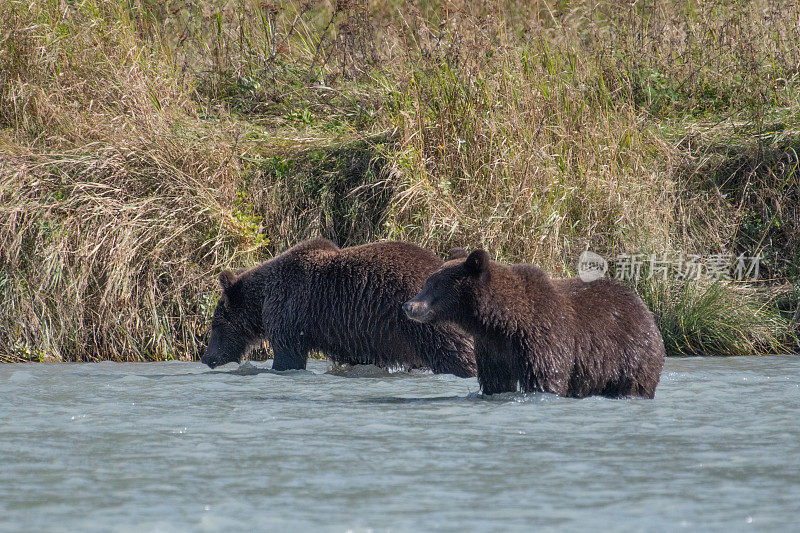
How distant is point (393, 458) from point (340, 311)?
344 centimetres

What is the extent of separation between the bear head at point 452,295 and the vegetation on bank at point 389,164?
9.03 feet

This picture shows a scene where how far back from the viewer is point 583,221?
9961mm

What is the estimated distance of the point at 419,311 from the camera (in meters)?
6.74

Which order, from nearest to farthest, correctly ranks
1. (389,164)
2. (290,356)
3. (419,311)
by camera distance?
(419,311) → (290,356) → (389,164)

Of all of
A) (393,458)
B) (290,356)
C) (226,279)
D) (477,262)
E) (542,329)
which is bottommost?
(290,356)

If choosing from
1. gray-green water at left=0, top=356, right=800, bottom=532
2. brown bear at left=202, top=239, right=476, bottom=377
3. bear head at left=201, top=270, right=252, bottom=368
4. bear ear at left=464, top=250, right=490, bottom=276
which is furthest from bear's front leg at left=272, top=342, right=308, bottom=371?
bear ear at left=464, top=250, right=490, bottom=276

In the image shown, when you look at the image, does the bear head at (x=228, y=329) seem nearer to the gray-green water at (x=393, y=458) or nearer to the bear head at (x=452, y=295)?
the gray-green water at (x=393, y=458)

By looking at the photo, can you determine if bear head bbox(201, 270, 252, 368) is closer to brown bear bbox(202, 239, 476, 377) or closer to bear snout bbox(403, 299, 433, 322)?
brown bear bbox(202, 239, 476, 377)

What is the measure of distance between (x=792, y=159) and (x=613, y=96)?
2.02 meters

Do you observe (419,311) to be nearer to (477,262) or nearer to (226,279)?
(477,262)

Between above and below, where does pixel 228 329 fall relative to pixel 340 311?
below

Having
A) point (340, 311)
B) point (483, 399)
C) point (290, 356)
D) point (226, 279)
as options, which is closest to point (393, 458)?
point (483, 399)

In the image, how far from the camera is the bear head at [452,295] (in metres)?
6.72

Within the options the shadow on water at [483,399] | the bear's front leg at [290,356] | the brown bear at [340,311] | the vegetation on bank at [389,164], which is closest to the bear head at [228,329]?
the brown bear at [340,311]
